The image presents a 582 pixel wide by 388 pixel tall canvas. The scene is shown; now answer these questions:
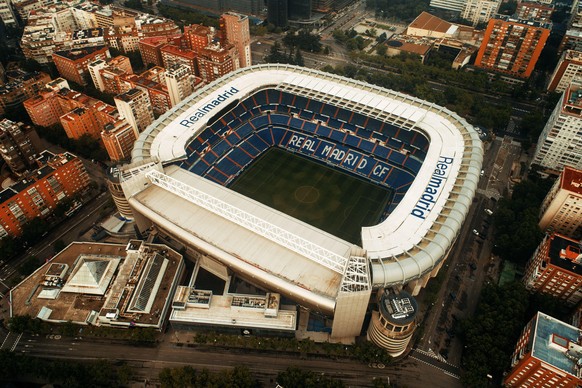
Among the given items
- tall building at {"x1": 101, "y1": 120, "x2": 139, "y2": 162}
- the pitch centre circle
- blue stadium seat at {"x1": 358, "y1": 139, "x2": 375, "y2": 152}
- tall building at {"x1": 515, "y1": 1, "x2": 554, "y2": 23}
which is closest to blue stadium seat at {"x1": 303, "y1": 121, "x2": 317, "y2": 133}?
blue stadium seat at {"x1": 358, "y1": 139, "x2": 375, "y2": 152}

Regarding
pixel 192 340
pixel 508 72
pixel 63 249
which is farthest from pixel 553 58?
pixel 63 249

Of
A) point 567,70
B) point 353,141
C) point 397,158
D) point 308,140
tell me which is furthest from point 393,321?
point 567,70

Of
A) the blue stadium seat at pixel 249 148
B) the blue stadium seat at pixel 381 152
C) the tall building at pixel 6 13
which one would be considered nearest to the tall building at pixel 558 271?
the blue stadium seat at pixel 381 152

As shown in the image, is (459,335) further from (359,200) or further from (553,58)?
(553,58)

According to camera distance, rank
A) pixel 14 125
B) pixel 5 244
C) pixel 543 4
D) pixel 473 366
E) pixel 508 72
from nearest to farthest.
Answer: pixel 473 366 < pixel 5 244 < pixel 14 125 < pixel 508 72 < pixel 543 4

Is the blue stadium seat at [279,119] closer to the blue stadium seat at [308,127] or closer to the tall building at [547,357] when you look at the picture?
the blue stadium seat at [308,127]

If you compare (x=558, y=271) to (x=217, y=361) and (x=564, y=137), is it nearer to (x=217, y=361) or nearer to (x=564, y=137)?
(x=564, y=137)
